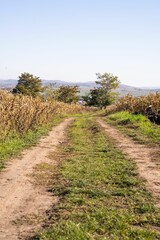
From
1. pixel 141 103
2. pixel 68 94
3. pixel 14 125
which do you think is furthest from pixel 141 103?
pixel 68 94

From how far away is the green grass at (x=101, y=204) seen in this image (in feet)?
16.5

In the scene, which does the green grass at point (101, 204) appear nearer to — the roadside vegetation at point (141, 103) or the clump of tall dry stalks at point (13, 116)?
the clump of tall dry stalks at point (13, 116)

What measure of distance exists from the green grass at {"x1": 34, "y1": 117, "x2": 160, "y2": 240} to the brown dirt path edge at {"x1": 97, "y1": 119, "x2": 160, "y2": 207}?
221 mm

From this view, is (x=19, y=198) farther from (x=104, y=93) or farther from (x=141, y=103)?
(x=104, y=93)

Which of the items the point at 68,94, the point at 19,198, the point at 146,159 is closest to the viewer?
the point at 19,198

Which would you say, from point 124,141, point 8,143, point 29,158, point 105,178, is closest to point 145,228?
point 105,178

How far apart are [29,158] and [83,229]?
6.39m

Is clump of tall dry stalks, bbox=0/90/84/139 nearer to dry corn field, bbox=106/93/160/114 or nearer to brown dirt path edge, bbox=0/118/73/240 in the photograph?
brown dirt path edge, bbox=0/118/73/240

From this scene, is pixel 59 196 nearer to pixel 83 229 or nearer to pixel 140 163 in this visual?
pixel 83 229

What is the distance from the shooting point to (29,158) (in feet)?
37.0

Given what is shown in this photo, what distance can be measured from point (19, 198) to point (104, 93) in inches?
2913

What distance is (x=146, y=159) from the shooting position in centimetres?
1112

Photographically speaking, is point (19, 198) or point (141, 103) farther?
point (141, 103)

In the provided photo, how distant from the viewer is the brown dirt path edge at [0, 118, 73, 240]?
17.6 feet
